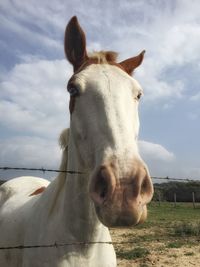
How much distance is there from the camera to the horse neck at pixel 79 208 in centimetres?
284

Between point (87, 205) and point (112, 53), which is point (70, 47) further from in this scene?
point (87, 205)

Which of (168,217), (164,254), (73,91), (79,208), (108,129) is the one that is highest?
(73,91)

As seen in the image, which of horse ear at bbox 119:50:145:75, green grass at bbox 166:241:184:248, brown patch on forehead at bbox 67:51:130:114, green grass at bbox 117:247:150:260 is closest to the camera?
brown patch on forehead at bbox 67:51:130:114

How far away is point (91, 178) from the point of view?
7.29 ft

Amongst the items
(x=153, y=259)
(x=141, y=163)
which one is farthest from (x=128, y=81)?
(x=153, y=259)

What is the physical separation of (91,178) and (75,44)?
4.91 feet

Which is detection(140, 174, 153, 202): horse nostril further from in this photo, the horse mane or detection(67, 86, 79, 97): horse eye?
the horse mane

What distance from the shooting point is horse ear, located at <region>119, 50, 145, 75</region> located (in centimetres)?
332

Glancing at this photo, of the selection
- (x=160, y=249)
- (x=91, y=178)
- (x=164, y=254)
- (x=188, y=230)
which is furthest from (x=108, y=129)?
(x=188, y=230)

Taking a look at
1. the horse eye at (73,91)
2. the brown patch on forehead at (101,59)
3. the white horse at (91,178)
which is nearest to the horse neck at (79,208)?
the white horse at (91,178)

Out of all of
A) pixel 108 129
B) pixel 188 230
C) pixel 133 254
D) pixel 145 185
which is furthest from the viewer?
pixel 188 230

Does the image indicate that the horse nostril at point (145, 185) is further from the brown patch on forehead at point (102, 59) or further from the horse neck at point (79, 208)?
the brown patch on forehead at point (102, 59)

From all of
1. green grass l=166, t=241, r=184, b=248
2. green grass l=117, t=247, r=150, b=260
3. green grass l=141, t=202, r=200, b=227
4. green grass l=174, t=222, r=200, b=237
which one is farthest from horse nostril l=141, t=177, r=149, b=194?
green grass l=141, t=202, r=200, b=227

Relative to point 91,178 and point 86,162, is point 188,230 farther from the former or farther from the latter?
point 91,178
